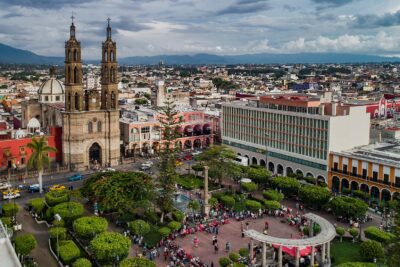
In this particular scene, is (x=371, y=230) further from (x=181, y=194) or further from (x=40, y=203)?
(x=40, y=203)

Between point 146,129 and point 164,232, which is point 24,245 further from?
point 146,129

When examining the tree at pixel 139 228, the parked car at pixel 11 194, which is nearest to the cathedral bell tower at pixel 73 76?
the parked car at pixel 11 194

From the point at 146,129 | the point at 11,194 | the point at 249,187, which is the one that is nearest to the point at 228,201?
the point at 249,187

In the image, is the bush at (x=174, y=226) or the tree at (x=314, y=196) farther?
the tree at (x=314, y=196)

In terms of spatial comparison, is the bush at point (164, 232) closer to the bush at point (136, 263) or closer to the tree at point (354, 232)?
Answer: the bush at point (136, 263)

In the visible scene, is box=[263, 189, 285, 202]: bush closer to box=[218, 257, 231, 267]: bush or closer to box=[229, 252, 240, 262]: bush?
box=[229, 252, 240, 262]: bush
